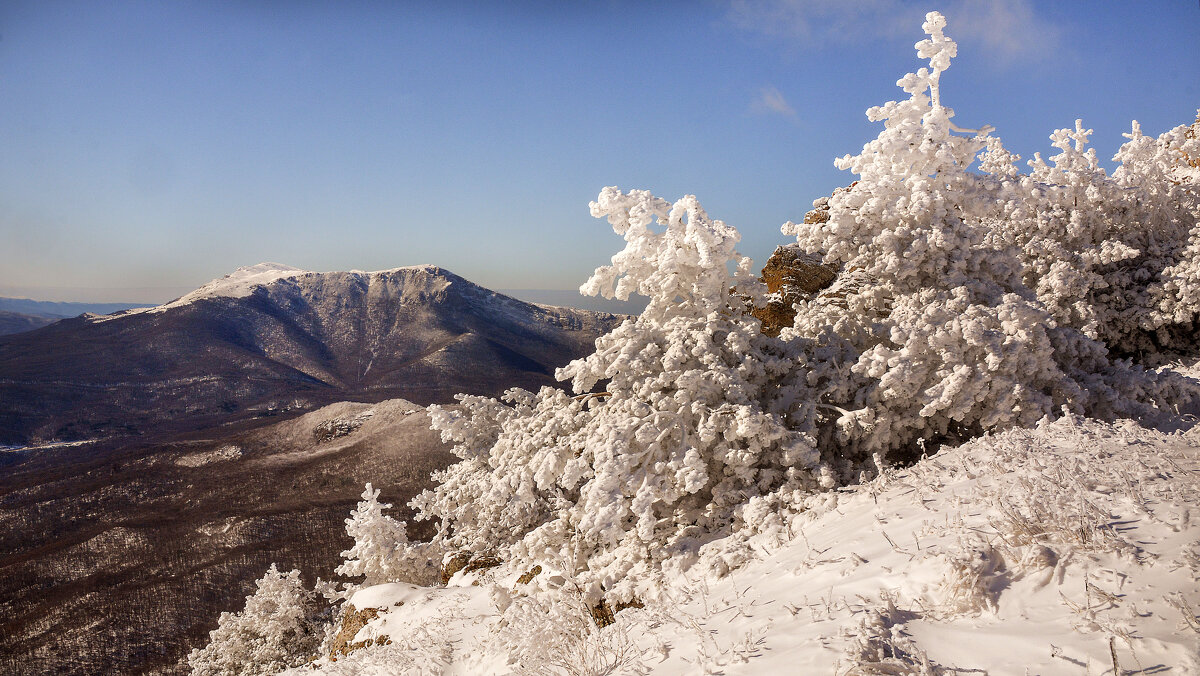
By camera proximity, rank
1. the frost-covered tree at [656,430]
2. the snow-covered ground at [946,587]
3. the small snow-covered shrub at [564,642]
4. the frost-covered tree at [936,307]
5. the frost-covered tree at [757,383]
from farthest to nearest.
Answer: the frost-covered tree at [936,307]
the frost-covered tree at [757,383]
the frost-covered tree at [656,430]
the small snow-covered shrub at [564,642]
the snow-covered ground at [946,587]

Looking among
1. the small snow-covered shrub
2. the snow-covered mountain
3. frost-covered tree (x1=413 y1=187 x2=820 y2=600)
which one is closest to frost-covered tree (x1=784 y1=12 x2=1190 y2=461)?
frost-covered tree (x1=413 y1=187 x2=820 y2=600)

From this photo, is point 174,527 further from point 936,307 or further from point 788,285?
point 936,307

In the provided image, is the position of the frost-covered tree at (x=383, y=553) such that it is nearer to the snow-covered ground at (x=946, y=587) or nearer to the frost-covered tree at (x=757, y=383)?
the frost-covered tree at (x=757, y=383)

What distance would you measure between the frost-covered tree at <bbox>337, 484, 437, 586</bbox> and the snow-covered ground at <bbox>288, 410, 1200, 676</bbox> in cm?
294

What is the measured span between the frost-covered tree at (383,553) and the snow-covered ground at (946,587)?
294cm

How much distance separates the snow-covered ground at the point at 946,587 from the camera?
8.48ft

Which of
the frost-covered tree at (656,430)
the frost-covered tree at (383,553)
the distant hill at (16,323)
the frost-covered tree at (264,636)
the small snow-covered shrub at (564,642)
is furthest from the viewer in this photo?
the distant hill at (16,323)

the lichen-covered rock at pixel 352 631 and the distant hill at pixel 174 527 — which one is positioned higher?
the lichen-covered rock at pixel 352 631

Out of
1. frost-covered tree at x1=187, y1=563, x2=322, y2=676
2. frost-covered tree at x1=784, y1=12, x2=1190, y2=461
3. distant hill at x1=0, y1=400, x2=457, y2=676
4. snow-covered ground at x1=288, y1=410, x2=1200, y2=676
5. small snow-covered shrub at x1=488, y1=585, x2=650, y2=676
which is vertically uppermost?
frost-covered tree at x1=784, y1=12, x2=1190, y2=461

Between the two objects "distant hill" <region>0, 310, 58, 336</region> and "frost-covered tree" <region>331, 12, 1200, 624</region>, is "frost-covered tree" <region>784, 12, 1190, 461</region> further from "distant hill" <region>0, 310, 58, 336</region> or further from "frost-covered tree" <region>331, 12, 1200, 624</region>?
"distant hill" <region>0, 310, 58, 336</region>

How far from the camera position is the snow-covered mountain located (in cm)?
4512

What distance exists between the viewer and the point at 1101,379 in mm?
6926

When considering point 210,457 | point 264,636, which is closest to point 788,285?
point 264,636

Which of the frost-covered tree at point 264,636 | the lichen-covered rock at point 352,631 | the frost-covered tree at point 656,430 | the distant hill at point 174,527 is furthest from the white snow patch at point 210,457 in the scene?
the frost-covered tree at point 656,430
